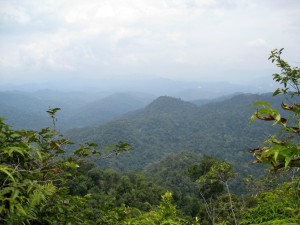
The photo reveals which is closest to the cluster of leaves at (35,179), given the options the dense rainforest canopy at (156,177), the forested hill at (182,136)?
the dense rainforest canopy at (156,177)

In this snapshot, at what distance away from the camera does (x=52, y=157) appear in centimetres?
322

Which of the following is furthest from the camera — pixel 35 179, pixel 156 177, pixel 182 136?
pixel 182 136

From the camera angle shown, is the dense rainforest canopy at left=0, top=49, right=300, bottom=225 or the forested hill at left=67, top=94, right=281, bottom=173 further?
the forested hill at left=67, top=94, right=281, bottom=173

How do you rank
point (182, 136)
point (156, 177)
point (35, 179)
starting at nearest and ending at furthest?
point (35, 179) < point (156, 177) < point (182, 136)

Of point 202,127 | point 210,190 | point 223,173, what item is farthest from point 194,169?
point 202,127

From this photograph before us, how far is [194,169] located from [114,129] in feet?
442

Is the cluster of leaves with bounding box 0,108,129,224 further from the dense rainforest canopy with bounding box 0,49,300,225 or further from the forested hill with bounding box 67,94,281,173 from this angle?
the forested hill with bounding box 67,94,281,173

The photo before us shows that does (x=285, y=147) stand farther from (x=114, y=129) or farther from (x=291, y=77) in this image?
(x=114, y=129)

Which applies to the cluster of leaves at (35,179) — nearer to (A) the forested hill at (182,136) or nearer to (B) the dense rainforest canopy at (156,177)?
(B) the dense rainforest canopy at (156,177)

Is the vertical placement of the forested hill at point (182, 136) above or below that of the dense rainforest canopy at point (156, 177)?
below

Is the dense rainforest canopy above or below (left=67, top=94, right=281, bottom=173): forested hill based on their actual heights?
above

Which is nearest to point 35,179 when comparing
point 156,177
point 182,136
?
point 156,177

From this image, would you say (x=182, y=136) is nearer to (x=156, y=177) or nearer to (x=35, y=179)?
(x=156, y=177)

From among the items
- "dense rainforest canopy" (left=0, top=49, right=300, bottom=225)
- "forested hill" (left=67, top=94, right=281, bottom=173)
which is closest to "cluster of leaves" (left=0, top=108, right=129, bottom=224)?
"dense rainforest canopy" (left=0, top=49, right=300, bottom=225)
